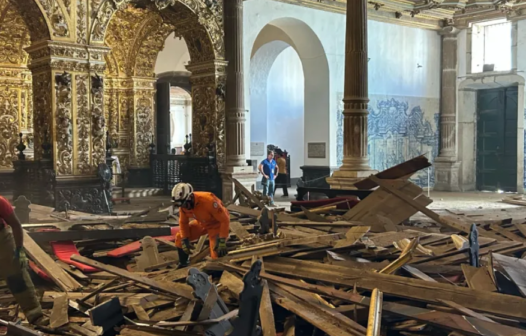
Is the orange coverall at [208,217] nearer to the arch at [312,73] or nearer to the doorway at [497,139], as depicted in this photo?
the arch at [312,73]

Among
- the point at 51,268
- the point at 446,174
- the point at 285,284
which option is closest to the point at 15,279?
the point at 51,268

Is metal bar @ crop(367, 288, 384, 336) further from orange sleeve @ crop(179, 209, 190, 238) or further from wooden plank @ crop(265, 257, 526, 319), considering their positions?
orange sleeve @ crop(179, 209, 190, 238)

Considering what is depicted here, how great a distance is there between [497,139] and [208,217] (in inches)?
636

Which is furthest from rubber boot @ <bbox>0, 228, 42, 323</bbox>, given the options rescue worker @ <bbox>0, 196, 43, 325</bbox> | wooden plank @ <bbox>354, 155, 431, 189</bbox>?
wooden plank @ <bbox>354, 155, 431, 189</bbox>

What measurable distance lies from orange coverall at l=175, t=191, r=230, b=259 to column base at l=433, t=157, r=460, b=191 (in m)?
15.2

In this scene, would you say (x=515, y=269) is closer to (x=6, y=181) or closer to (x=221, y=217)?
(x=221, y=217)

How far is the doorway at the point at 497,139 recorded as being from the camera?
19.1m

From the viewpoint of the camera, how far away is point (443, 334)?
13.5 ft

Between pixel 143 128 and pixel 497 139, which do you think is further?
pixel 497 139

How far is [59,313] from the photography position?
184 inches

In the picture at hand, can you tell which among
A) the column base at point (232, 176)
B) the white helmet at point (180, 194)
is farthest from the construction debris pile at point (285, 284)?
the column base at point (232, 176)

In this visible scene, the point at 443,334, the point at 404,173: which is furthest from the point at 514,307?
the point at 404,173

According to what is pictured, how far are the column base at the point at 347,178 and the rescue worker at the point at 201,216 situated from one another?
549cm

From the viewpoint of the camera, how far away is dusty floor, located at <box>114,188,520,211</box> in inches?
529
